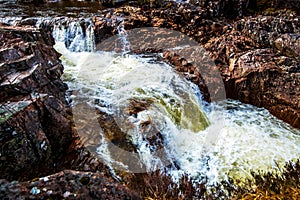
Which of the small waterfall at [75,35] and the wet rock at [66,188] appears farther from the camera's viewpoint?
the small waterfall at [75,35]

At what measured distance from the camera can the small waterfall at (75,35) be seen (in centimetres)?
850

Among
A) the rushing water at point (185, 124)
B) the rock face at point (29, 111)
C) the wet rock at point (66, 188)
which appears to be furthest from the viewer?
the rushing water at point (185, 124)

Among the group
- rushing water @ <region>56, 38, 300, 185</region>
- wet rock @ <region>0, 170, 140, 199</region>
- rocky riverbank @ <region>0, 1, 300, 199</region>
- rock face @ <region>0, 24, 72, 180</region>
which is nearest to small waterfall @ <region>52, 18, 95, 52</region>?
rocky riverbank @ <region>0, 1, 300, 199</region>

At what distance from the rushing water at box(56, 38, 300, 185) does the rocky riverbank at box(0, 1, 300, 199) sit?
516 mm

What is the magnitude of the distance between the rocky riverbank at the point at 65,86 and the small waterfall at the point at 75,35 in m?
0.19

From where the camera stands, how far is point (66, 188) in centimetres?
187

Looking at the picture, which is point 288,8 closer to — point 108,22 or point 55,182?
point 108,22

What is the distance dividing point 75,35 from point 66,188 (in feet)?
24.6

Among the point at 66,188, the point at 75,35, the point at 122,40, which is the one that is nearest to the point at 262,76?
the point at 122,40

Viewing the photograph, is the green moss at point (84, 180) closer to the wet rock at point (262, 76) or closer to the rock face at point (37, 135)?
the rock face at point (37, 135)

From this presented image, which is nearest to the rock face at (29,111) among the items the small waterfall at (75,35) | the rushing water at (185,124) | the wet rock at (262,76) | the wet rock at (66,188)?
the rushing water at (185,124)

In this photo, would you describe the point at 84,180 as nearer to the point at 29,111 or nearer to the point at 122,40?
the point at 29,111

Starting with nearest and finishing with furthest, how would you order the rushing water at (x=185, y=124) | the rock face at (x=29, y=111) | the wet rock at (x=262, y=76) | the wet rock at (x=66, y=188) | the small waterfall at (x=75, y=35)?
the wet rock at (x=66, y=188)
the rock face at (x=29, y=111)
the rushing water at (x=185, y=124)
the wet rock at (x=262, y=76)
the small waterfall at (x=75, y=35)

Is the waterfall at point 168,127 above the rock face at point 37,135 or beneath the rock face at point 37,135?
beneath
